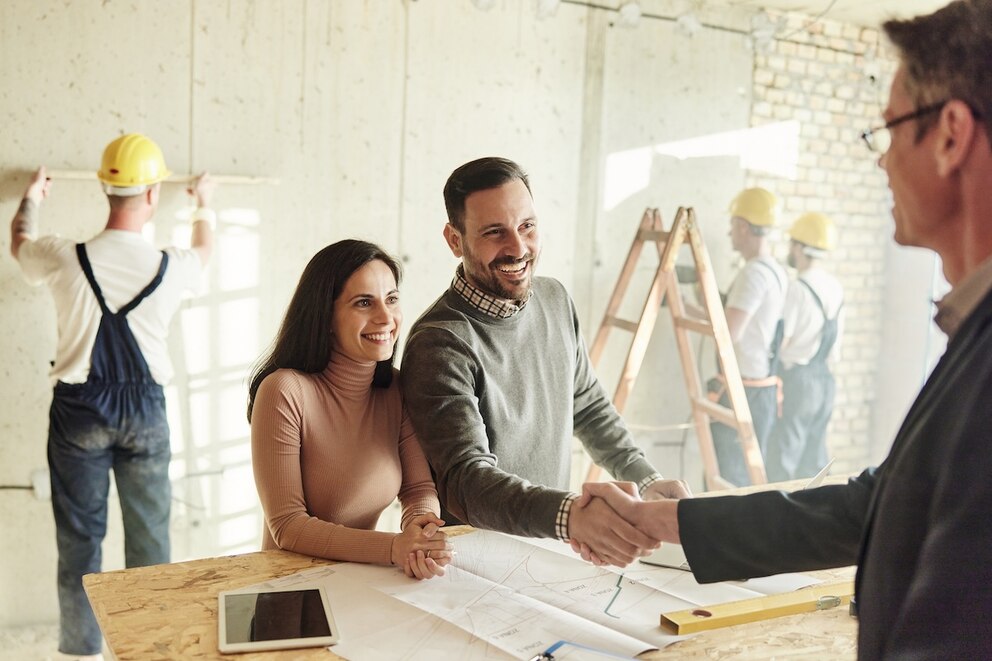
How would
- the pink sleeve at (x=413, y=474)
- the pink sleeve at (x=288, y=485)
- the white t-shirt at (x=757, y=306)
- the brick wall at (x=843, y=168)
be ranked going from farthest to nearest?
1. the brick wall at (x=843, y=168)
2. the white t-shirt at (x=757, y=306)
3. the pink sleeve at (x=413, y=474)
4. the pink sleeve at (x=288, y=485)

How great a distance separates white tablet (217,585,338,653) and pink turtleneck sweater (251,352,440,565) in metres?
0.22

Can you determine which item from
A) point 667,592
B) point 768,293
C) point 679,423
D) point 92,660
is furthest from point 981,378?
point 679,423

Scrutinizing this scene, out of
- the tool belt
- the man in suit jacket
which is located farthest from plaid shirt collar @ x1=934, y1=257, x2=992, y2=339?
the tool belt

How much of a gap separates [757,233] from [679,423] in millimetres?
1147

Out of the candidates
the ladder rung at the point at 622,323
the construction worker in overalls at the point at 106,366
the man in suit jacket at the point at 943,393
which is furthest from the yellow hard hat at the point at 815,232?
the man in suit jacket at the point at 943,393

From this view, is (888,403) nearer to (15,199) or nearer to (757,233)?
(757,233)

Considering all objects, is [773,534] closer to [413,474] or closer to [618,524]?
[618,524]

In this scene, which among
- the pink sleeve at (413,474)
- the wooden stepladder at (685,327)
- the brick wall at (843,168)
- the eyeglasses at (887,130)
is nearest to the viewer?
the eyeglasses at (887,130)

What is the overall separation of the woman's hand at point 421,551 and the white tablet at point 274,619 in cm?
17

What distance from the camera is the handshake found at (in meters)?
1.66

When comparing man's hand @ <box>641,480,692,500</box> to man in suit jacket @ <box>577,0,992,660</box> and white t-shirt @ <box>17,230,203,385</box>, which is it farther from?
white t-shirt @ <box>17,230,203,385</box>

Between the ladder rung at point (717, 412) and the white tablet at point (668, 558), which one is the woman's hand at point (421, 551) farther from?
the ladder rung at point (717, 412)

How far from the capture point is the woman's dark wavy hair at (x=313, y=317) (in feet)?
7.00

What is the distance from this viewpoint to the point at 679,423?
5.31 metres
